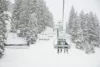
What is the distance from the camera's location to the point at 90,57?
371 centimetres

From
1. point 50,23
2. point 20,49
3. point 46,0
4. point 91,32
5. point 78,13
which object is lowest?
point 20,49

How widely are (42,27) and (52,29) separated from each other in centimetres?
27

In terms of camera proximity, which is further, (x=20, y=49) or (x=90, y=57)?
(x=90, y=57)

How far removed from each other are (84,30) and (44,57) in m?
1.31

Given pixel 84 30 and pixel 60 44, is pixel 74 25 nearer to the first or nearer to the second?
pixel 84 30

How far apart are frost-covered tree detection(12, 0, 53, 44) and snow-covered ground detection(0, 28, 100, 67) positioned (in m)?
0.24

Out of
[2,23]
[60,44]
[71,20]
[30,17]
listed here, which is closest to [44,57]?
[60,44]

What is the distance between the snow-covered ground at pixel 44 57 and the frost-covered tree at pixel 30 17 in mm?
244

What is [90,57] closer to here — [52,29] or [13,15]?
[52,29]

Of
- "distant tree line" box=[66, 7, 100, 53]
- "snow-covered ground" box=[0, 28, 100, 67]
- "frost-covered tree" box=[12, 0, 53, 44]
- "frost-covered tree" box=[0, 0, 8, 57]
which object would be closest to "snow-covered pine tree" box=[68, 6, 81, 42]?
"distant tree line" box=[66, 7, 100, 53]

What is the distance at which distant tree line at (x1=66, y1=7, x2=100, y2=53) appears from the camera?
359 centimetres

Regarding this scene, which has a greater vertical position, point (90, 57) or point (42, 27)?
point (42, 27)

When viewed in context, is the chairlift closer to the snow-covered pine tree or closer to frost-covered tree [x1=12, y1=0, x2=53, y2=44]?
the snow-covered pine tree

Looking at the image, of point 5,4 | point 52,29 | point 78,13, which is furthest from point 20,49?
point 78,13
